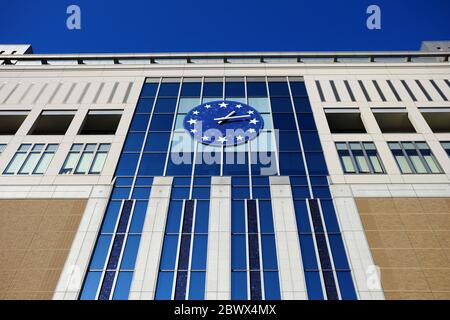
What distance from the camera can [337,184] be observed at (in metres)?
23.2

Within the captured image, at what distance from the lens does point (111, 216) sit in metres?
21.6

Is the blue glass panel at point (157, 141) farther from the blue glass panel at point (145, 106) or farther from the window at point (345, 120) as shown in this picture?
the window at point (345, 120)

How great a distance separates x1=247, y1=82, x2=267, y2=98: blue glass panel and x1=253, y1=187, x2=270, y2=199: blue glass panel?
1067 centimetres

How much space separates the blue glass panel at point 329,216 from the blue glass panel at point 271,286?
4.32 m

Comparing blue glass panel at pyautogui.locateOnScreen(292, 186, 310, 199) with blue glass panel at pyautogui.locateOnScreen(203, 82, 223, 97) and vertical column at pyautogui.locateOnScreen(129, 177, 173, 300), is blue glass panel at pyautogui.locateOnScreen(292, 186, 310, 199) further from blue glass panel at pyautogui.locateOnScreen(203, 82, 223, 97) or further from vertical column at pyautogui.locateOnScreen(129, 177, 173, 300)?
blue glass panel at pyautogui.locateOnScreen(203, 82, 223, 97)

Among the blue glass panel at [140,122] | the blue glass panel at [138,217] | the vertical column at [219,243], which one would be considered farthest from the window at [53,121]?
the vertical column at [219,243]

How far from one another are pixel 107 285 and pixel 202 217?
6.15 metres

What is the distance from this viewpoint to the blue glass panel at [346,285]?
17.6m

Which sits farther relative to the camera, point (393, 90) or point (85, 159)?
point (393, 90)

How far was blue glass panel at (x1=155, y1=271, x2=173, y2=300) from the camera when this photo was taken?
17.8 metres

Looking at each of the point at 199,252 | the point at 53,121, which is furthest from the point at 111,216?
the point at 53,121

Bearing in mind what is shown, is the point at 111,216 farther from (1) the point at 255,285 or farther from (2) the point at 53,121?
(2) the point at 53,121

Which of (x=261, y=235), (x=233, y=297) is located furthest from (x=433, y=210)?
(x=233, y=297)

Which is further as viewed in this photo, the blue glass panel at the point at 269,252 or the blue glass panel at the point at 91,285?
the blue glass panel at the point at 269,252
